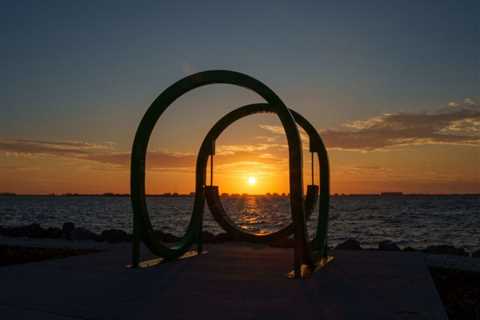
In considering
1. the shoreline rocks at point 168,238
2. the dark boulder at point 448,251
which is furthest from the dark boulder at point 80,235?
the dark boulder at point 448,251

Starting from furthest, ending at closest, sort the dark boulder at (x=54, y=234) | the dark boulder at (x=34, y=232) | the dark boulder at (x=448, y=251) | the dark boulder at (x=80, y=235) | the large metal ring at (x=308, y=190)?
the dark boulder at (x=34, y=232), the dark boulder at (x=54, y=234), the dark boulder at (x=80, y=235), the dark boulder at (x=448, y=251), the large metal ring at (x=308, y=190)

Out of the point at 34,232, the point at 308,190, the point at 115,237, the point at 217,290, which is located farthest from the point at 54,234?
the point at 217,290

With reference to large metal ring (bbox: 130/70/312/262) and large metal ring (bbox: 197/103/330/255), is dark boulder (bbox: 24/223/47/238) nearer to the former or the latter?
large metal ring (bbox: 197/103/330/255)

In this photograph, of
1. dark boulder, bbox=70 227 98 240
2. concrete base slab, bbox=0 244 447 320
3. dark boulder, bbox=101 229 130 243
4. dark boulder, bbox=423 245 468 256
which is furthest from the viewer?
dark boulder, bbox=70 227 98 240

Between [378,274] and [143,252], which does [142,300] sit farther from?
[143,252]

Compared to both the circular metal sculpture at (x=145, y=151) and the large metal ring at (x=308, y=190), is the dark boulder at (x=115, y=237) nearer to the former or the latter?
the large metal ring at (x=308, y=190)

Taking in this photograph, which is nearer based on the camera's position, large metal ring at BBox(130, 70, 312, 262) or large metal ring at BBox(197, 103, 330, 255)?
large metal ring at BBox(130, 70, 312, 262)

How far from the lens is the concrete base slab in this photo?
5.66 meters

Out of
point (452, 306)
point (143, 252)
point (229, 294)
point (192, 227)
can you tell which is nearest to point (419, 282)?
point (452, 306)

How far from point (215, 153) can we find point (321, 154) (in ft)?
7.53

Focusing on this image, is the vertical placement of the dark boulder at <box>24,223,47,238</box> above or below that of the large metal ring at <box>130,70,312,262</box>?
below

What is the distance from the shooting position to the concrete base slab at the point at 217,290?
5.66m

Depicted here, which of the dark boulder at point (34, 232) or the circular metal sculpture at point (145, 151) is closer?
the circular metal sculpture at point (145, 151)

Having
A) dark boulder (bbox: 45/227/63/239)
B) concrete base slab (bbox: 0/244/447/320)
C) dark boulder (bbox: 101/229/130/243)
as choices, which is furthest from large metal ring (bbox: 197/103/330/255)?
dark boulder (bbox: 45/227/63/239)
